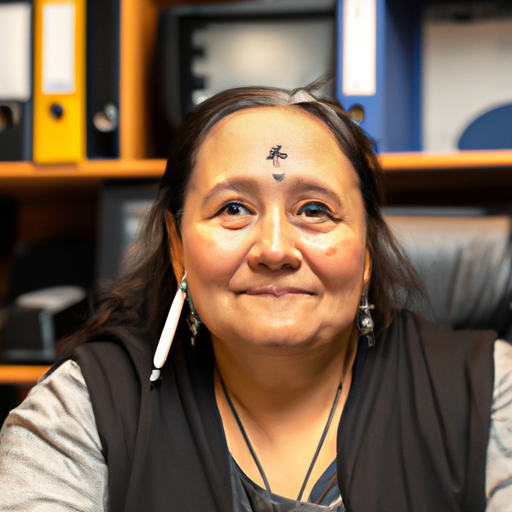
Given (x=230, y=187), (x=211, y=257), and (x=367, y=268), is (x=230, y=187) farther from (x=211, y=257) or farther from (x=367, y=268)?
(x=367, y=268)

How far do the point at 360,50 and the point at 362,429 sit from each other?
0.83 m

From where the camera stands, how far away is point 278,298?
0.85 metres

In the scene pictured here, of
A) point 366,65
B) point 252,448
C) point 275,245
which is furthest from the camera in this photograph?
point 366,65

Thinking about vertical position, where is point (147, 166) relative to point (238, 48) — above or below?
below

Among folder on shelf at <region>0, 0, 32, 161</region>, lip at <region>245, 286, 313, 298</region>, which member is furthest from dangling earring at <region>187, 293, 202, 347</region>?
folder on shelf at <region>0, 0, 32, 161</region>

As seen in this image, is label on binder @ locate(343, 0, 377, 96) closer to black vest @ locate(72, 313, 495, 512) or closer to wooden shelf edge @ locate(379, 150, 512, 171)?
wooden shelf edge @ locate(379, 150, 512, 171)

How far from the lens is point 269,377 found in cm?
92

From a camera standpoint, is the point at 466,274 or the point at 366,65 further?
the point at 366,65

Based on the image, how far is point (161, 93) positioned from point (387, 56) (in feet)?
1.75

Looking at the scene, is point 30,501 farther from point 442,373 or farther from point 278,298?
point 442,373

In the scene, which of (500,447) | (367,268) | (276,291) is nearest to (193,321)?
(276,291)

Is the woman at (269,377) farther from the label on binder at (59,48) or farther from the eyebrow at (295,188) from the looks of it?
the label on binder at (59,48)

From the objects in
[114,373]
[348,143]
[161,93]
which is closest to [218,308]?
[114,373]

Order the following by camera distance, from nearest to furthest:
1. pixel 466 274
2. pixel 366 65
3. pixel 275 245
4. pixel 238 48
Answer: pixel 275 245
pixel 466 274
pixel 366 65
pixel 238 48
